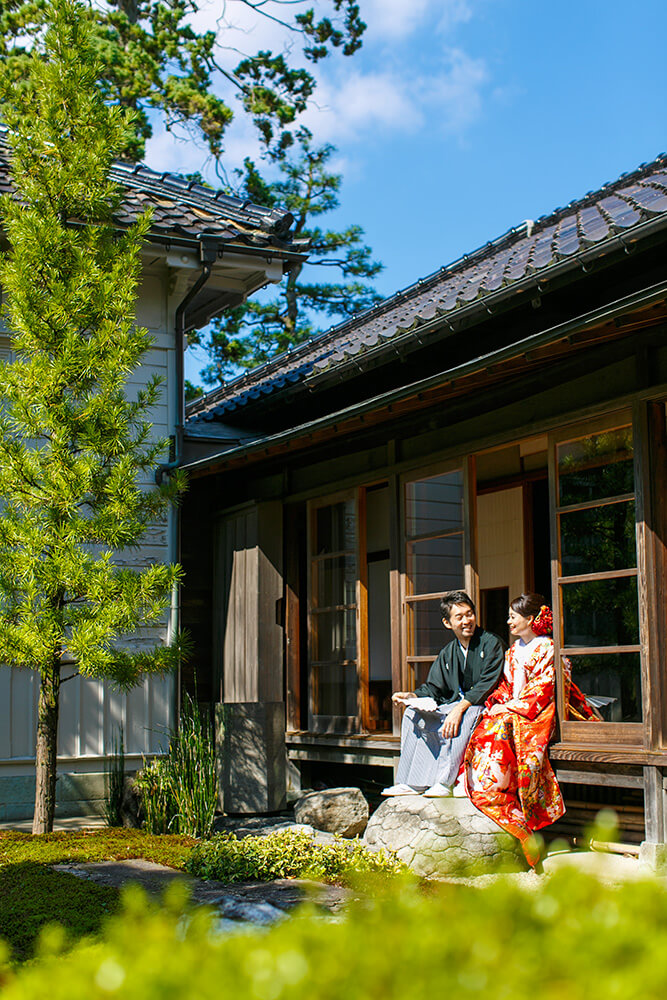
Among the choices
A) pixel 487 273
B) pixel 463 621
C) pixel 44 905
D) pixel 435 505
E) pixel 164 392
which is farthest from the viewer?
pixel 164 392

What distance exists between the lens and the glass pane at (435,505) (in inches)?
271

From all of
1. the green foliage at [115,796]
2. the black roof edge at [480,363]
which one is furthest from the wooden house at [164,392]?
the black roof edge at [480,363]

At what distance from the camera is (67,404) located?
6.67m

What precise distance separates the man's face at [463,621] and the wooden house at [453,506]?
0.30 meters

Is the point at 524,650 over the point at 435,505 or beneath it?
beneath

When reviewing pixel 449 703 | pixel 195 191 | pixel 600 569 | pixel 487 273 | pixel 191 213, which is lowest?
pixel 449 703

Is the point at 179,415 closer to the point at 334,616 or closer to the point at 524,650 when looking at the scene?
the point at 334,616

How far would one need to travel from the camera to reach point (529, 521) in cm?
929

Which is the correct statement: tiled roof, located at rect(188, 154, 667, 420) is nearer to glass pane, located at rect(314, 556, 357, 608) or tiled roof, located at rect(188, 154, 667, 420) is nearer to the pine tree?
glass pane, located at rect(314, 556, 357, 608)

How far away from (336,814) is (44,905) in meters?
2.53

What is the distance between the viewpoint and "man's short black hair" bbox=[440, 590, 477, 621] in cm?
640

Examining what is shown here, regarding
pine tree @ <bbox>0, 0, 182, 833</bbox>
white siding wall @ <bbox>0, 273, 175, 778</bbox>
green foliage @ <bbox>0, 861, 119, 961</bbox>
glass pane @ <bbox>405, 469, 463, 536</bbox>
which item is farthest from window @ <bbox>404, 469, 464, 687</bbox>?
green foliage @ <bbox>0, 861, 119, 961</bbox>

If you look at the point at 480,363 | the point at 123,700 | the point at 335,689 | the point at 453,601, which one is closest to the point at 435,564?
the point at 453,601

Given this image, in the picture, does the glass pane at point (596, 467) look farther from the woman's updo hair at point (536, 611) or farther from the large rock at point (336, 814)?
the large rock at point (336, 814)
